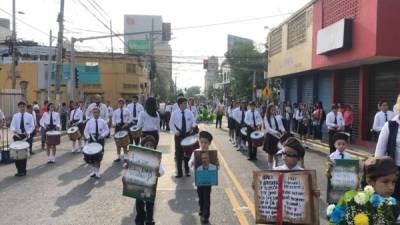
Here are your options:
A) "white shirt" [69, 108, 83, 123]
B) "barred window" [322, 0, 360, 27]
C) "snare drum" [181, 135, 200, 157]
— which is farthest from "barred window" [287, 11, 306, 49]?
"snare drum" [181, 135, 200, 157]

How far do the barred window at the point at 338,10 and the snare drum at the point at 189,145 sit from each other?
1159 centimetres

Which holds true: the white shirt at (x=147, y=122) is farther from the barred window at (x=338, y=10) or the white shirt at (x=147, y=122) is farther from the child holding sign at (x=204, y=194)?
the barred window at (x=338, y=10)

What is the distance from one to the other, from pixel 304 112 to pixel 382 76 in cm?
490

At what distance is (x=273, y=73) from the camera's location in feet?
130

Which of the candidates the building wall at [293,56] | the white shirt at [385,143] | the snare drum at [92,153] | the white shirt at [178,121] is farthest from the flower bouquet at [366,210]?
the building wall at [293,56]

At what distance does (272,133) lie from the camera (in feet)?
45.0

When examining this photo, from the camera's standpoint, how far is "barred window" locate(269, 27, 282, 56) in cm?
3747

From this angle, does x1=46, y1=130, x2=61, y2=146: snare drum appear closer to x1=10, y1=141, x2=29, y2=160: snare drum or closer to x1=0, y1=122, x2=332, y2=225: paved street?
x1=0, y1=122, x2=332, y2=225: paved street

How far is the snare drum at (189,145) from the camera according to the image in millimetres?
12448

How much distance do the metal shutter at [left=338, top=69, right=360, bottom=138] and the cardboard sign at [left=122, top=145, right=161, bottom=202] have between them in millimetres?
18170

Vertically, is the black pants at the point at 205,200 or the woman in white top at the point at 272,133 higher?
the woman in white top at the point at 272,133

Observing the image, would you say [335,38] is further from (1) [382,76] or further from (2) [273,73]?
(2) [273,73]

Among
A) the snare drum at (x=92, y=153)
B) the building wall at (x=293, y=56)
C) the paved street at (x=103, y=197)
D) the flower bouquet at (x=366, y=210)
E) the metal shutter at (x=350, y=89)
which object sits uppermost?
the building wall at (x=293, y=56)

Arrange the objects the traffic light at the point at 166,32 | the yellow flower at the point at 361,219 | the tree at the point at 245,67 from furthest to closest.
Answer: the tree at the point at 245,67, the traffic light at the point at 166,32, the yellow flower at the point at 361,219
